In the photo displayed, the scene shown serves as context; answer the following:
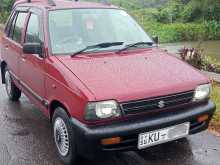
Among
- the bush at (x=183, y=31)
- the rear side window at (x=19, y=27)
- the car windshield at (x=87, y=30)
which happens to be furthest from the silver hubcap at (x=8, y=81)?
the bush at (x=183, y=31)

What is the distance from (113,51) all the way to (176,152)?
148 centimetres

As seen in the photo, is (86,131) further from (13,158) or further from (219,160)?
(219,160)

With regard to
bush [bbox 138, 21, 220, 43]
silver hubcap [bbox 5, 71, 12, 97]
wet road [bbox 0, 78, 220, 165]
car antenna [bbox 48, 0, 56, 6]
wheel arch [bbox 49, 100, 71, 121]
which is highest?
car antenna [bbox 48, 0, 56, 6]

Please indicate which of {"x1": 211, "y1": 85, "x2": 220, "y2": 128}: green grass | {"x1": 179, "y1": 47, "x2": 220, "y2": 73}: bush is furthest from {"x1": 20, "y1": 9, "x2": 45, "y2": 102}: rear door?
{"x1": 179, "y1": 47, "x2": 220, "y2": 73}: bush

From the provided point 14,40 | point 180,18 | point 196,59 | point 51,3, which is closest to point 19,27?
point 14,40

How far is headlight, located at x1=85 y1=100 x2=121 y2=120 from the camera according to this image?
12.6ft

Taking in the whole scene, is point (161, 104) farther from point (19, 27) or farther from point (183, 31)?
point (183, 31)

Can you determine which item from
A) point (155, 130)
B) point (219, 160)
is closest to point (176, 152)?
point (219, 160)

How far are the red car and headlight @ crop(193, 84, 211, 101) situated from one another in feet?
0.06

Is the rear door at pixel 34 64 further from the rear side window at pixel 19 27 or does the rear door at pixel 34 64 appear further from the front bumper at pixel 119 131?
the front bumper at pixel 119 131

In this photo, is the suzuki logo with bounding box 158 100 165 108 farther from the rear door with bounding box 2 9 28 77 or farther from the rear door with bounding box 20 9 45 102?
the rear door with bounding box 2 9 28 77

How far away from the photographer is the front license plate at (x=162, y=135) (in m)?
3.99

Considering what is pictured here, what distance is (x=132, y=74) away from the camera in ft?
14.1

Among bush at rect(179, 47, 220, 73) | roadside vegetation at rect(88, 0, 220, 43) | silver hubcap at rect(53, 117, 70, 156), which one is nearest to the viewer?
silver hubcap at rect(53, 117, 70, 156)
